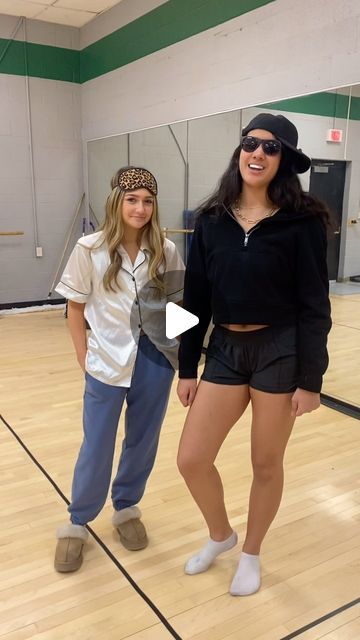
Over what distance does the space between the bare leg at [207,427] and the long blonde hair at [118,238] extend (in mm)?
443

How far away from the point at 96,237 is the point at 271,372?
76cm

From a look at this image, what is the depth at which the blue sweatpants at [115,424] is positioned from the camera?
188 cm

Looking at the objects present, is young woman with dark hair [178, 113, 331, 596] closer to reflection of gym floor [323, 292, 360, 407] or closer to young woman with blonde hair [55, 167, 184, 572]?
young woman with blonde hair [55, 167, 184, 572]

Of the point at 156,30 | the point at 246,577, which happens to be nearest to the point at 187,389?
the point at 246,577

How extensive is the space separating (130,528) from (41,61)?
19.4ft

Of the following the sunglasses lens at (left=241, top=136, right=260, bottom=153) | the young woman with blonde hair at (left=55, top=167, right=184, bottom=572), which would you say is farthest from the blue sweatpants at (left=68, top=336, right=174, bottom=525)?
the sunglasses lens at (left=241, top=136, right=260, bottom=153)

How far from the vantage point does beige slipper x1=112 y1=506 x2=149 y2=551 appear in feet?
6.86

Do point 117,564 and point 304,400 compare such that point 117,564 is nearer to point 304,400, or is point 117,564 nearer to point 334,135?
point 304,400

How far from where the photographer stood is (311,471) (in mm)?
2715

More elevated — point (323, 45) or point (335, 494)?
point (323, 45)

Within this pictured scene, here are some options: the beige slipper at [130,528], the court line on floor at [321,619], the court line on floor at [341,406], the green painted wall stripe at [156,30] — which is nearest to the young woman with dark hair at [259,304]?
the court line on floor at [321,619]

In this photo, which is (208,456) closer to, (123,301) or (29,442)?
(123,301)

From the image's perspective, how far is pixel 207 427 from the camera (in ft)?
5.52

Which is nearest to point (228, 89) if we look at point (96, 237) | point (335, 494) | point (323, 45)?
point (323, 45)
